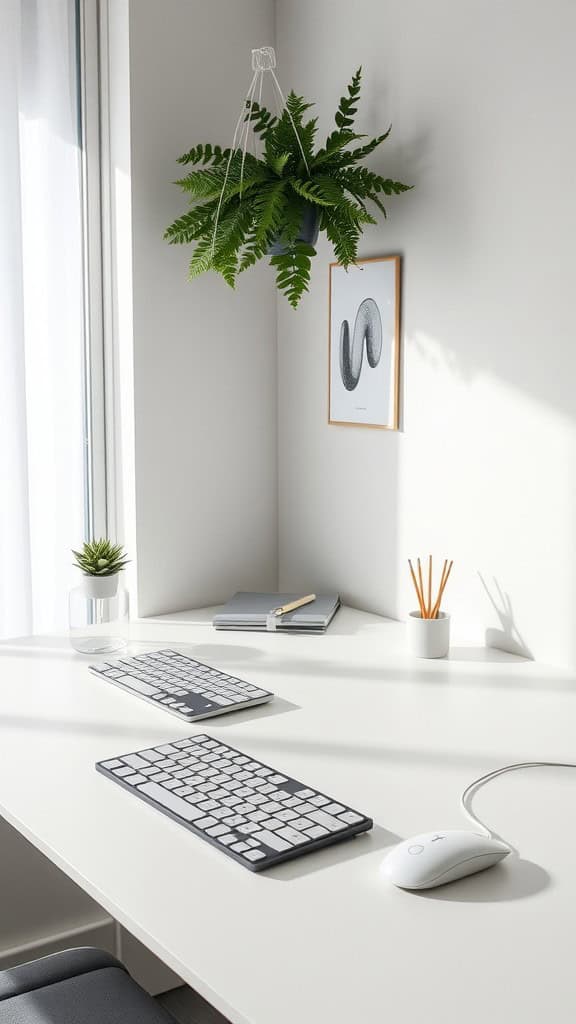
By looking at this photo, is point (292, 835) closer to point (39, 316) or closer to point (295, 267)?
point (295, 267)

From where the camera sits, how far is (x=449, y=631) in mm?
1721

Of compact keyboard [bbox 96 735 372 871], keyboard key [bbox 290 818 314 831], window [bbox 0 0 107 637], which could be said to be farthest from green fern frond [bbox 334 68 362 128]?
keyboard key [bbox 290 818 314 831]

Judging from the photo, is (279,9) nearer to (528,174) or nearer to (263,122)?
(263,122)

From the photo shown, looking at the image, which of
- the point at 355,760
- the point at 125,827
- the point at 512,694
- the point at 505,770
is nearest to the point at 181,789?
the point at 125,827

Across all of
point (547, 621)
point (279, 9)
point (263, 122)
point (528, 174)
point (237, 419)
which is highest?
point (279, 9)

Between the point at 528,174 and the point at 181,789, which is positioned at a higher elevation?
the point at 528,174

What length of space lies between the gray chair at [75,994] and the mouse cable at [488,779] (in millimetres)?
422

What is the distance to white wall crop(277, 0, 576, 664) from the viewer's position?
159 centimetres

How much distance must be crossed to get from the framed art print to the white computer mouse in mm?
1054

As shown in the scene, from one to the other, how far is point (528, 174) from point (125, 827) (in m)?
1.16

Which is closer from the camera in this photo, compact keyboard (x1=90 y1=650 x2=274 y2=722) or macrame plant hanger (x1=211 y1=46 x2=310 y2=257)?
compact keyboard (x1=90 y1=650 x2=274 y2=722)

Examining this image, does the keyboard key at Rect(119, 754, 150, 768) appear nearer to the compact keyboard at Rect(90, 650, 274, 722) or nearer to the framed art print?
the compact keyboard at Rect(90, 650, 274, 722)

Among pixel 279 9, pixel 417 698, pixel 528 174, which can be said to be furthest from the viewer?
pixel 279 9

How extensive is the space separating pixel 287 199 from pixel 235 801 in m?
1.11
